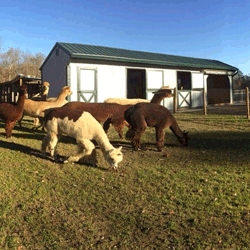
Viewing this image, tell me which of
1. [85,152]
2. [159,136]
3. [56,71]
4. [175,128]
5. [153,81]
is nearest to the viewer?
[85,152]

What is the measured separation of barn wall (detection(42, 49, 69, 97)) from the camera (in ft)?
52.2

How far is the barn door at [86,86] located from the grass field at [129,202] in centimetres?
879

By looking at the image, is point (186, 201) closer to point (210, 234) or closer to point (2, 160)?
point (210, 234)

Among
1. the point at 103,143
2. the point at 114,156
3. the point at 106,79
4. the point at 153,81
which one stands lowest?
the point at 114,156

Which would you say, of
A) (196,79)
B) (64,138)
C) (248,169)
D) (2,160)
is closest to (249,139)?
(248,169)

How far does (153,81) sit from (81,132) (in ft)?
47.6

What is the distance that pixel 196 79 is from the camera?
22562mm

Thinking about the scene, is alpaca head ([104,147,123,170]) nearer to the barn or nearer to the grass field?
the grass field

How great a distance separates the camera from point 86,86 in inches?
632

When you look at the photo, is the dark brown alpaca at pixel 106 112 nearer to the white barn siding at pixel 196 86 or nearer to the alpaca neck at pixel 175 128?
the alpaca neck at pixel 175 128

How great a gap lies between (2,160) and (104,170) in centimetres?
257

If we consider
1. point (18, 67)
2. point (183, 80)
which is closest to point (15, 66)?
point (18, 67)

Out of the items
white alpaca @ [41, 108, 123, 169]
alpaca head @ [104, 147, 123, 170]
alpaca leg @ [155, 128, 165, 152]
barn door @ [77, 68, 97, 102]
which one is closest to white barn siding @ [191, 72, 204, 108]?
barn door @ [77, 68, 97, 102]

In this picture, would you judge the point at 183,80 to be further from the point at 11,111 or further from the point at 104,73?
the point at 11,111
